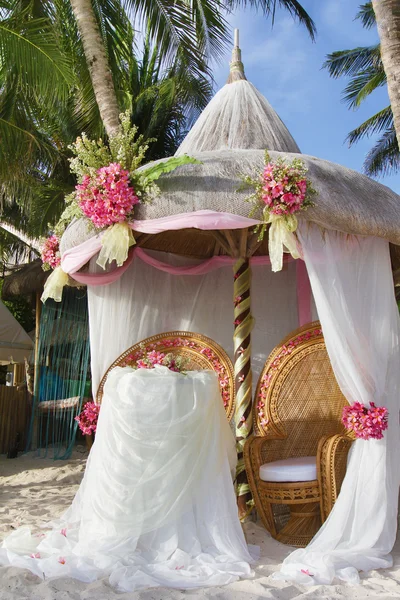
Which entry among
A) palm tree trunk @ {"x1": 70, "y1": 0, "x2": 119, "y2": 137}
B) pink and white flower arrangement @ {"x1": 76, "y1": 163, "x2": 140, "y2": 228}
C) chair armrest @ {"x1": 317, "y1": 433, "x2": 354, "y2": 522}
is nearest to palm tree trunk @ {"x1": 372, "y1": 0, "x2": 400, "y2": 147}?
pink and white flower arrangement @ {"x1": 76, "y1": 163, "x2": 140, "y2": 228}

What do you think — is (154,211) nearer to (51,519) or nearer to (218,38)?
(51,519)

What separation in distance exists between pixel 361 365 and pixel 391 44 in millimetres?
2757

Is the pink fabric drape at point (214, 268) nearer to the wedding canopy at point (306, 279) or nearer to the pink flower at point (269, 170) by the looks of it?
the wedding canopy at point (306, 279)

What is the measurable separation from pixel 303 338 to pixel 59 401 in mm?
5080

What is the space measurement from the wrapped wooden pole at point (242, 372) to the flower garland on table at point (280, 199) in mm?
1140

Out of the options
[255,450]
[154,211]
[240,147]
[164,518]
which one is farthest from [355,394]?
[240,147]

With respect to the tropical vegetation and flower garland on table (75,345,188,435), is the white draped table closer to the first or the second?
flower garland on table (75,345,188,435)

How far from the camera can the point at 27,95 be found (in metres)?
7.75

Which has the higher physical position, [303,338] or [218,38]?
[218,38]

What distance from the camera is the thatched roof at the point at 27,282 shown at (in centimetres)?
1004

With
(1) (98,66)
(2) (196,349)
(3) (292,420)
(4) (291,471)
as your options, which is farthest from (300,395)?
(1) (98,66)

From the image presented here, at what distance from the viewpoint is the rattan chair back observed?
15.4 ft

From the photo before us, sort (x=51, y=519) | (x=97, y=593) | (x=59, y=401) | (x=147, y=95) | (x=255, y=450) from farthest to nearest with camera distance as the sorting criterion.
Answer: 1. (x=147, y=95)
2. (x=59, y=401)
3. (x=51, y=519)
4. (x=255, y=450)
5. (x=97, y=593)

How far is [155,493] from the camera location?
3.71 meters
